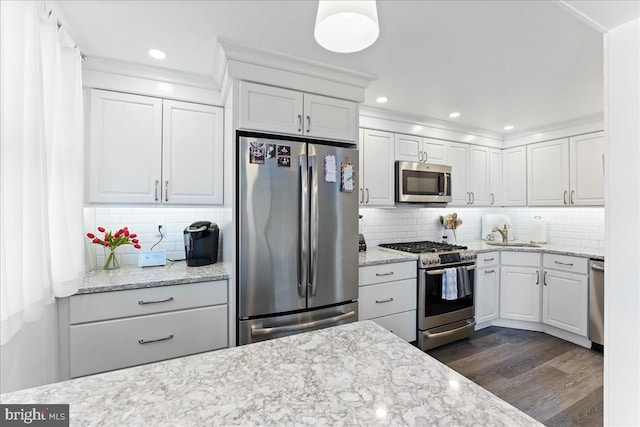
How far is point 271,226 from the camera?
1.91m

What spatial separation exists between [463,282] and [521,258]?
991 millimetres

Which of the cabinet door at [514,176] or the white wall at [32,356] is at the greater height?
the cabinet door at [514,176]

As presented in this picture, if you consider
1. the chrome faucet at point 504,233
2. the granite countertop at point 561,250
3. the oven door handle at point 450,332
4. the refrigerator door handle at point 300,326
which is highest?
the chrome faucet at point 504,233

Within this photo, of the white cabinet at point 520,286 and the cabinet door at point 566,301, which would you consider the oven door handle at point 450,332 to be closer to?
the white cabinet at point 520,286

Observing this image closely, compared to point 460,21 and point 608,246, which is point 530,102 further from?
point 608,246

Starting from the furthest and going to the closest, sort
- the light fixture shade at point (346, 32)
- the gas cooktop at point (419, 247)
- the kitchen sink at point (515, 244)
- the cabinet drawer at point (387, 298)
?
the kitchen sink at point (515, 244), the gas cooktop at point (419, 247), the cabinet drawer at point (387, 298), the light fixture shade at point (346, 32)

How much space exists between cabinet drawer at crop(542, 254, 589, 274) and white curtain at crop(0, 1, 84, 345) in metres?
4.11

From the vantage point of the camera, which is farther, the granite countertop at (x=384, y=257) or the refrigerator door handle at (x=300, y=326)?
the granite countertop at (x=384, y=257)

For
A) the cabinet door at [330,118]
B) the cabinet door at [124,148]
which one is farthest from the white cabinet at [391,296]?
the cabinet door at [124,148]

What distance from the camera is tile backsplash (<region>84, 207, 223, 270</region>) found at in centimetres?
215

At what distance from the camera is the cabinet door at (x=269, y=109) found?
1.88 metres

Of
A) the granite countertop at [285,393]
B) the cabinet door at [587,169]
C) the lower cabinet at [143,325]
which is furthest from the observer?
the cabinet door at [587,169]

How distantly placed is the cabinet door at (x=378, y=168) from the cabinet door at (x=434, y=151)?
494 millimetres

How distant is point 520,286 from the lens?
10.5 ft
